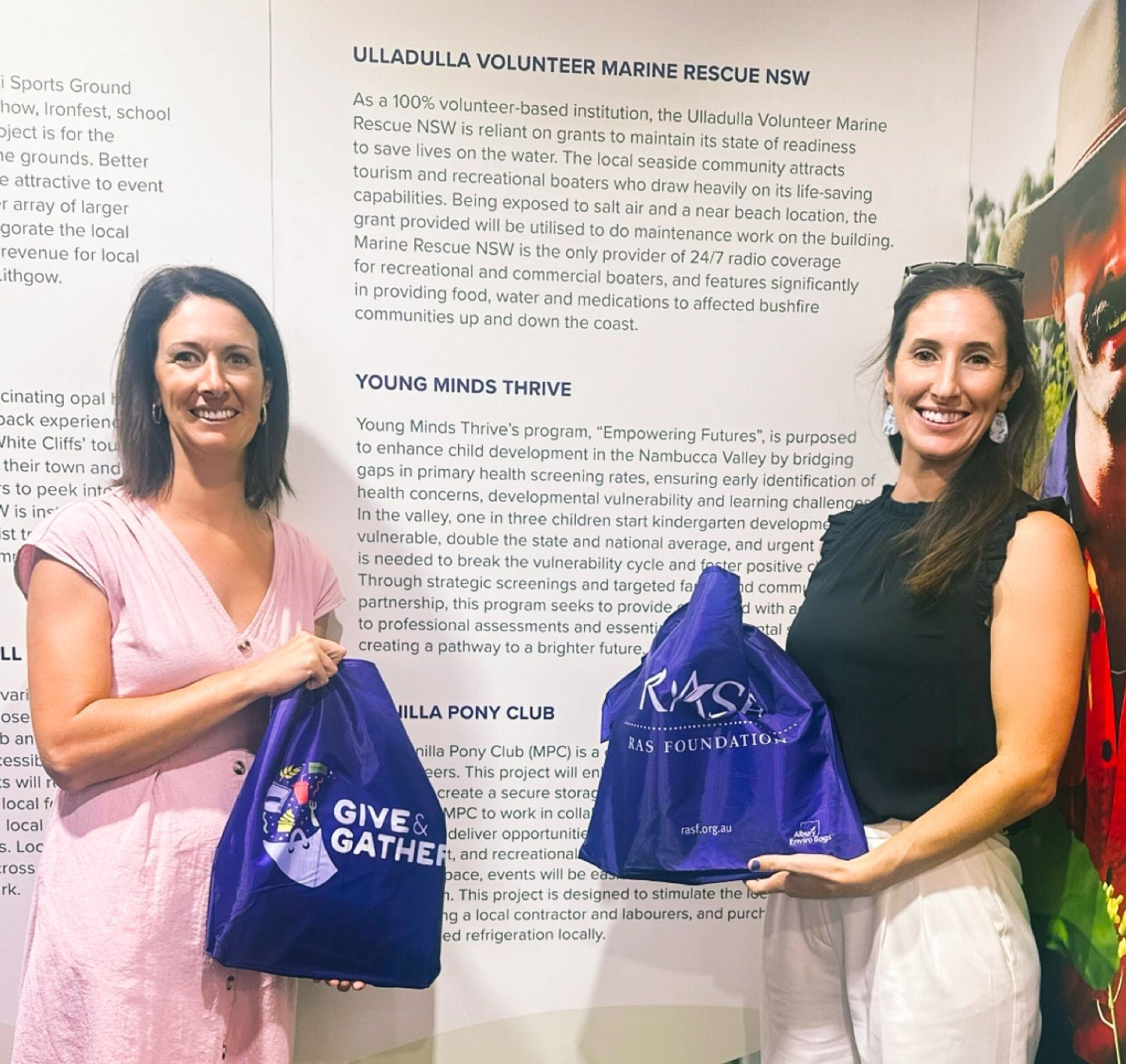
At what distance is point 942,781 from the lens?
146 cm

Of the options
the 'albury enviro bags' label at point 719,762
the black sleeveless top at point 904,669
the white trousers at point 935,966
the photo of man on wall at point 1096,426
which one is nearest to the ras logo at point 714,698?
the 'albury enviro bags' label at point 719,762

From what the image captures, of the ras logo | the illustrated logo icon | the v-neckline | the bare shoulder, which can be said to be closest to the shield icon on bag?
the illustrated logo icon

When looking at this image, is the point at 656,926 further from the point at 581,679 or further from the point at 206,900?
the point at 206,900

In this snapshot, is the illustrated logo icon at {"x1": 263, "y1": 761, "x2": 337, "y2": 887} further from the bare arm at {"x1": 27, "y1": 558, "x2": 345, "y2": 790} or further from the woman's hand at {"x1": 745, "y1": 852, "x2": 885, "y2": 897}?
the woman's hand at {"x1": 745, "y1": 852, "x2": 885, "y2": 897}

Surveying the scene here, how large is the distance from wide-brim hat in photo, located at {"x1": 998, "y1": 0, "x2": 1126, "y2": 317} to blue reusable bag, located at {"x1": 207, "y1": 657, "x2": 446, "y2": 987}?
4.66 ft

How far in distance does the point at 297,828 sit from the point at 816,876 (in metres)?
0.80

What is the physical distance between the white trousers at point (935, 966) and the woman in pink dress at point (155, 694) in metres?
0.91

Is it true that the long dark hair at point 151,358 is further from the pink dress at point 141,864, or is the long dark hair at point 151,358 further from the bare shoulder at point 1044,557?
the bare shoulder at point 1044,557

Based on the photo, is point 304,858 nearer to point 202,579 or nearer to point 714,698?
point 202,579

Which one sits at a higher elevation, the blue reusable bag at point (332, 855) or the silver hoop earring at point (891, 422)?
the silver hoop earring at point (891, 422)

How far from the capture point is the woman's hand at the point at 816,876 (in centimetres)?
140

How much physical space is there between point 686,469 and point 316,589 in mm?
770

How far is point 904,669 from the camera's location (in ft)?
4.76

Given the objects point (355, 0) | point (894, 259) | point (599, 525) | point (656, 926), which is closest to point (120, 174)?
point (355, 0)
